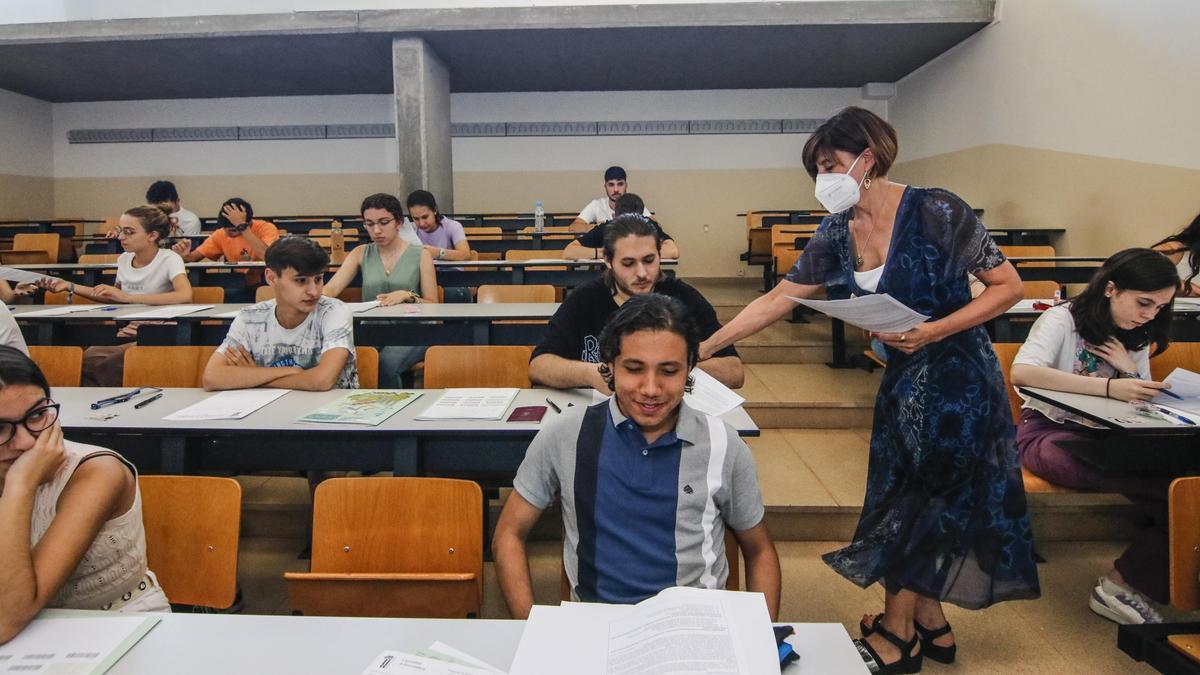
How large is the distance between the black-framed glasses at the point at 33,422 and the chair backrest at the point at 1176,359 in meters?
3.39

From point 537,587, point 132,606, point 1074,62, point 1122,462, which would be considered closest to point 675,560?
point 132,606

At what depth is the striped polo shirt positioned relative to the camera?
1.33 metres

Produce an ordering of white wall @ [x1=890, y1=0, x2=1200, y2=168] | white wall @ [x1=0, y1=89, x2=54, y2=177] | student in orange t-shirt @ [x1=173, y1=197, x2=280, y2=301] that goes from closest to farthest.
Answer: white wall @ [x1=890, y1=0, x2=1200, y2=168] → student in orange t-shirt @ [x1=173, y1=197, x2=280, y2=301] → white wall @ [x1=0, y1=89, x2=54, y2=177]

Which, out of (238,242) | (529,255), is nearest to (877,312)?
(529,255)

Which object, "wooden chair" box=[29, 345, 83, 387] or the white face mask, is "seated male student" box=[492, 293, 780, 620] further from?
"wooden chair" box=[29, 345, 83, 387]

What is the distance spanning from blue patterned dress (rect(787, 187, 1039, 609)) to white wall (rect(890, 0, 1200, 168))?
394 cm

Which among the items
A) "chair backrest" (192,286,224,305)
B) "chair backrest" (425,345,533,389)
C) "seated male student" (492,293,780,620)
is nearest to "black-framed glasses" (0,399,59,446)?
"seated male student" (492,293,780,620)

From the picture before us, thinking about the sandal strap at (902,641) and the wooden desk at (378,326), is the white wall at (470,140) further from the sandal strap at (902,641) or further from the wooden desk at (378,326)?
the sandal strap at (902,641)

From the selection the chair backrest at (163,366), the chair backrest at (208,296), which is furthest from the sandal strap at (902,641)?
the chair backrest at (208,296)

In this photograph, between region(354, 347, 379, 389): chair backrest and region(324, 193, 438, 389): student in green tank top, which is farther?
region(324, 193, 438, 389): student in green tank top

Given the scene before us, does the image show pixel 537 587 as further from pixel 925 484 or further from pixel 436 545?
pixel 925 484

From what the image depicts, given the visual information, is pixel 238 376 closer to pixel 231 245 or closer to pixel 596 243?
pixel 596 243

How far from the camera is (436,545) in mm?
1539

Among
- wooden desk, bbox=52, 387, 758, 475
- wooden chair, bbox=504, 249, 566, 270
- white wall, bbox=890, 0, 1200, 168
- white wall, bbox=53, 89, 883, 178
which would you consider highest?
white wall, bbox=53, 89, 883, 178
